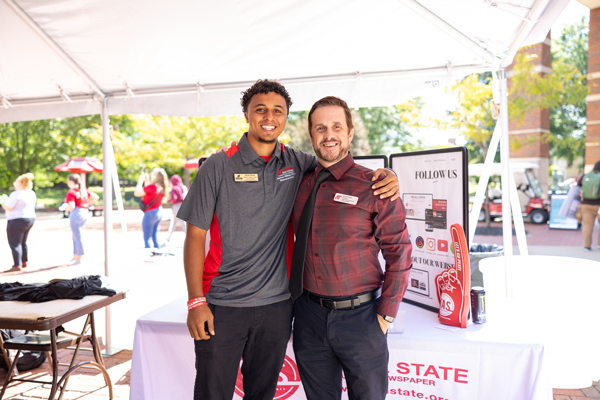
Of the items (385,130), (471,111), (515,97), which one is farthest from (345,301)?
(385,130)

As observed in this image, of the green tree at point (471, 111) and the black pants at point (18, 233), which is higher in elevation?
the green tree at point (471, 111)

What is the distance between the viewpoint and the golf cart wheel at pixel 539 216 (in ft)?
51.0

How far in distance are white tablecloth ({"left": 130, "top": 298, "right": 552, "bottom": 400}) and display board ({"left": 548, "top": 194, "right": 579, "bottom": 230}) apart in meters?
14.5

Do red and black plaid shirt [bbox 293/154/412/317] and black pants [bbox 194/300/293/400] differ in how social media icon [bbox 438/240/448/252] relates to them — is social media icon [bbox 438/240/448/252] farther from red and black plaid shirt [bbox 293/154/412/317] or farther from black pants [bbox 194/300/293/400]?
black pants [bbox 194/300/293/400]

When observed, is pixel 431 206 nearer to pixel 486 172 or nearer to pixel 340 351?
pixel 486 172

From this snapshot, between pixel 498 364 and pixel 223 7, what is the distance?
272 centimetres

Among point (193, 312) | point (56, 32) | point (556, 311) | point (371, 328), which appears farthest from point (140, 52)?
point (556, 311)

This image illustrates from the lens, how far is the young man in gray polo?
194 cm

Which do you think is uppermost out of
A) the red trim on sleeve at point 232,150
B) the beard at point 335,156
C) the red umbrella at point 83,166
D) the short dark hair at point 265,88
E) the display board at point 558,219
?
the red umbrella at point 83,166

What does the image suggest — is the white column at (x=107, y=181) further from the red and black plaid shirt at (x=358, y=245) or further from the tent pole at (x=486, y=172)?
Result: the tent pole at (x=486, y=172)

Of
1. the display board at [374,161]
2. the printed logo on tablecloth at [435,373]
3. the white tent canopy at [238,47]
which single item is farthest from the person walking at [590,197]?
the printed logo on tablecloth at [435,373]

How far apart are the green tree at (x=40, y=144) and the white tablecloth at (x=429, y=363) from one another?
24.8m

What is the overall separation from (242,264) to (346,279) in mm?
492

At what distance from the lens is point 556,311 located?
3029 millimetres
